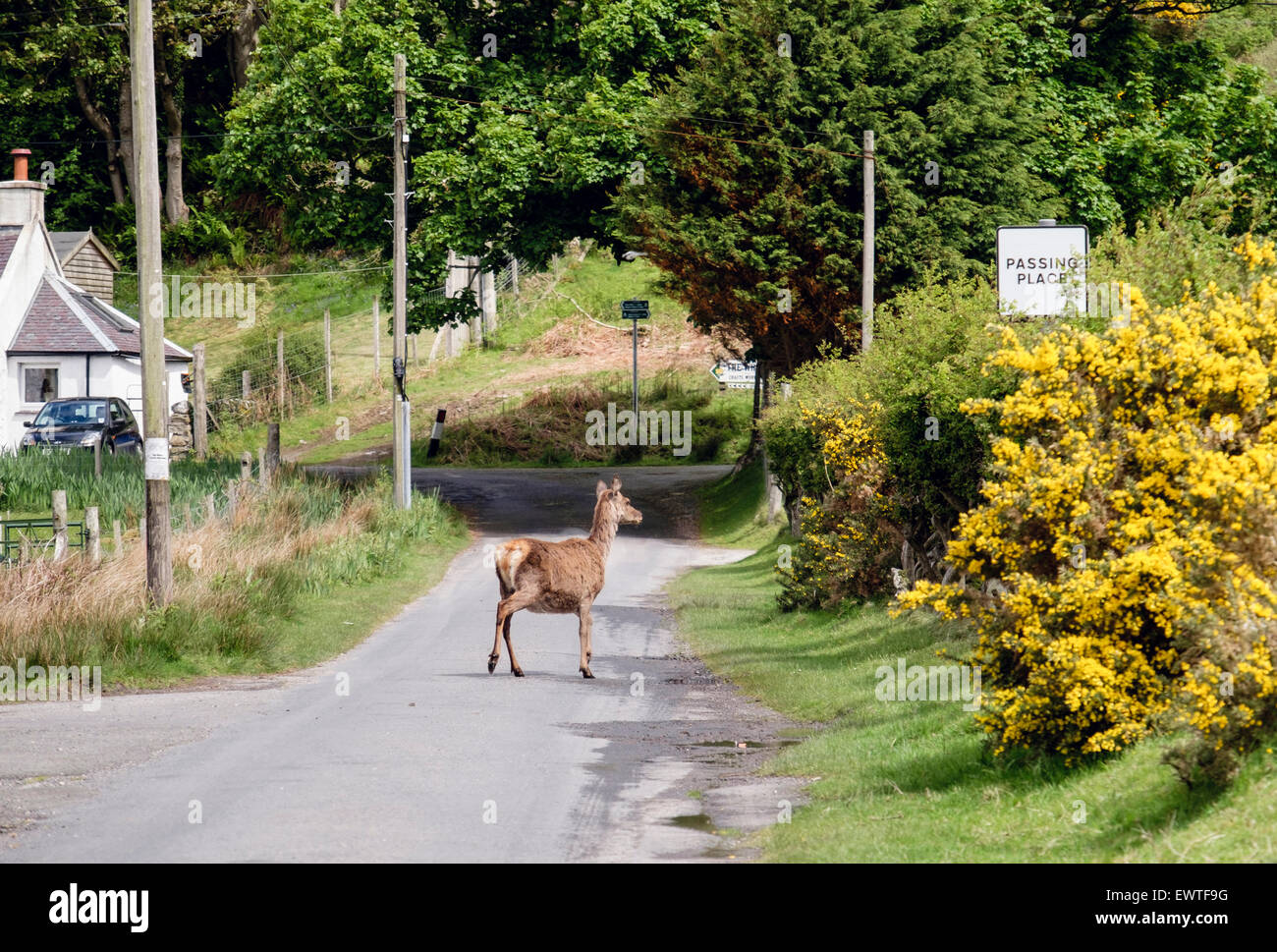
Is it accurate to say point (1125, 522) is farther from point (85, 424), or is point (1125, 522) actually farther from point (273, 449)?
point (85, 424)

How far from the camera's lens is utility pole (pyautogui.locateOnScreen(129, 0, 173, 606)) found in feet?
62.6

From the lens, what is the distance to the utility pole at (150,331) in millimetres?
19078

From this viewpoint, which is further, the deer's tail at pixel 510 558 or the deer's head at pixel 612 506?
the deer's head at pixel 612 506

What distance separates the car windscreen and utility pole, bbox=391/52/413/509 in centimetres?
1255

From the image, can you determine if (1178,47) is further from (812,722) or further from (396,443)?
(812,722)

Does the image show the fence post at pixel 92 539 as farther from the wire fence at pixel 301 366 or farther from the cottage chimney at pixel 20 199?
the wire fence at pixel 301 366

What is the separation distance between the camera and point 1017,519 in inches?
436

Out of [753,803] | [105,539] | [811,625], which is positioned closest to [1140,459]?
[753,803]

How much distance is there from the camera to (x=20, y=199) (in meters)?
50.2

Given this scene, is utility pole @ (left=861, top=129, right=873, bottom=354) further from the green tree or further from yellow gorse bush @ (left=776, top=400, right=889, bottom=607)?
yellow gorse bush @ (left=776, top=400, right=889, bottom=607)

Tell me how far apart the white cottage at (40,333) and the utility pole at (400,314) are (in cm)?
1641

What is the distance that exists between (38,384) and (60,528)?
30.0 metres

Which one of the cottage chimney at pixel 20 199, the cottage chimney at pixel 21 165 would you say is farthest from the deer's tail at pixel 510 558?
the cottage chimney at pixel 21 165

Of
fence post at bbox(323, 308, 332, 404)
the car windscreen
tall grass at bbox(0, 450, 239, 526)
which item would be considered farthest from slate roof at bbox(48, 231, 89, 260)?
tall grass at bbox(0, 450, 239, 526)
